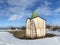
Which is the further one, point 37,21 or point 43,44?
point 37,21

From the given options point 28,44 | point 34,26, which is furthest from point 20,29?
point 28,44

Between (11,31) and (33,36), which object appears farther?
(11,31)

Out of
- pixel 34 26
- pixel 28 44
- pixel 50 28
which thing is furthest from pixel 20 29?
pixel 28 44

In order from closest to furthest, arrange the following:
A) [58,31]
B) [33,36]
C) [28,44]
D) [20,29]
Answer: [28,44]
[33,36]
[20,29]
[58,31]

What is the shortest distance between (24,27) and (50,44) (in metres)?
2.28

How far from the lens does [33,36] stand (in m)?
6.72

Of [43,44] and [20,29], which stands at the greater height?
[20,29]

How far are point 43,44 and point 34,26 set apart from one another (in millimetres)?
1932

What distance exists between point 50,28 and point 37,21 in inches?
44.4

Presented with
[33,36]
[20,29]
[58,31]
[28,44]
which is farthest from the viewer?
[58,31]

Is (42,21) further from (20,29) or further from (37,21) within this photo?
(20,29)

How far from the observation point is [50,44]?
503 cm

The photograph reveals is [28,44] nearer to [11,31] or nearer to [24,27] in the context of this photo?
[24,27]

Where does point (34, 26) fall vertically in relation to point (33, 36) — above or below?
above
